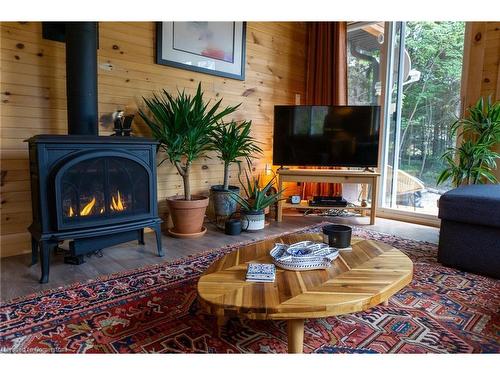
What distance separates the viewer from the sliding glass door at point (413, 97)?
3369 millimetres

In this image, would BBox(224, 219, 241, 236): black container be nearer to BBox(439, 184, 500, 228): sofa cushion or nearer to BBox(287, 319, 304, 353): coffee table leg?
BBox(439, 184, 500, 228): sofa cushion

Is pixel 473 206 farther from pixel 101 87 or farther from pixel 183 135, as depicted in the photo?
pixel 101 87

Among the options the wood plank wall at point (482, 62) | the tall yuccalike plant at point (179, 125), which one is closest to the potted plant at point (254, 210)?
the tall yuccalike plant at point (179, 125)

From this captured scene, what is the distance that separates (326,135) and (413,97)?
1043 mm

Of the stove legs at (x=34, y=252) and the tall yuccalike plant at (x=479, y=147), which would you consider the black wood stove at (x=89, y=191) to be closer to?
the stove legs at (x=34, y=252)

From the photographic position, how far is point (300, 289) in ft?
3.72

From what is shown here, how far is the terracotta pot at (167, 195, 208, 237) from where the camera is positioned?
2697mm

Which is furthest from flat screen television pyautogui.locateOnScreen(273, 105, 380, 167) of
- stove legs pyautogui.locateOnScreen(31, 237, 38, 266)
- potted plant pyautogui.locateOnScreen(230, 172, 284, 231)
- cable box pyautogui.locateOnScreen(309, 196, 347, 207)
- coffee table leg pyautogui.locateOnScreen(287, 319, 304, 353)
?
coffee table leg pyautogui.locateOnScreen(287, 319, 304, 353)

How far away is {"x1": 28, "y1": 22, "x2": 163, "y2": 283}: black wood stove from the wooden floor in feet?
0.29

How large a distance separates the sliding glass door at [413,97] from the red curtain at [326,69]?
0.33 meters
